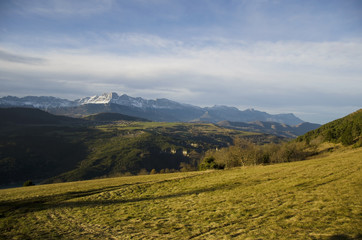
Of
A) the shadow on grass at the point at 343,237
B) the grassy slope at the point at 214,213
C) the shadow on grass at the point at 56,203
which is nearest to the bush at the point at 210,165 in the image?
the shadow on grass at the point at 56,203

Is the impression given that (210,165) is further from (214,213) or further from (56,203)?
(214,213)

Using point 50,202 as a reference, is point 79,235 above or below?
above

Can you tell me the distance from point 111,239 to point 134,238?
5.23 feet

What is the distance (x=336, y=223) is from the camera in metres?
13.0

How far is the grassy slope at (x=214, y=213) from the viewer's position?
1345cm

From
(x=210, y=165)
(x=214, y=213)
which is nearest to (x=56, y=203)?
(x=214, y=213)

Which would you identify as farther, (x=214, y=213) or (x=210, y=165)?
(x=210, y=165)

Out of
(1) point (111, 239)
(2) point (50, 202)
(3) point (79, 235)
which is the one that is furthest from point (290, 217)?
(2) point (50, 202)

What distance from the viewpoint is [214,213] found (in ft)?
59.0

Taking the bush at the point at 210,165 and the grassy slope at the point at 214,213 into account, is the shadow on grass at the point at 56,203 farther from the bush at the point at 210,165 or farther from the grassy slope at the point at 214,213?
the bush at the point at 210,165

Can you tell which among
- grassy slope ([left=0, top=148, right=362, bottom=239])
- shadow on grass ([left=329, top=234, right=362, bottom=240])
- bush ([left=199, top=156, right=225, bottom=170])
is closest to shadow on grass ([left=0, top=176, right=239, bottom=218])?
grassy slope ([left=0, top=148, right=362, bottom=239])

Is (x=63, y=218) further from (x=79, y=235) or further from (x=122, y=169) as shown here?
(x=122, y=169)

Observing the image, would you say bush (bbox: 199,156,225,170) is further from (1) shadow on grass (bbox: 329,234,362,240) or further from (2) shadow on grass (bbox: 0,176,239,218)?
(1) shadow on grass (bbox: 329,234,362,240)

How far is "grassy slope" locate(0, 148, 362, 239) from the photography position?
1345cm
